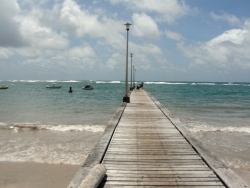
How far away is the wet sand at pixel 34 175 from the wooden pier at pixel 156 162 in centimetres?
147

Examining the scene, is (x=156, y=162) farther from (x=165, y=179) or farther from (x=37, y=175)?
(x=37, y=175)

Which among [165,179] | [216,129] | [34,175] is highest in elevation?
[165,179]

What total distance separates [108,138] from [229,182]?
3786mm

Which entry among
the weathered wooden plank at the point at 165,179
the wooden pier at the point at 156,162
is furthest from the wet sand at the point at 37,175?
the weathered wooden plank at the point at 165,179

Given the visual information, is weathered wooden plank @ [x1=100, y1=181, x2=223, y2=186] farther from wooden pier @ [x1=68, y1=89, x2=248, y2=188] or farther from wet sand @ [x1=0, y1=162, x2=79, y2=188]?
wet sand @ [x1=0, y1=162, x2=79, y2=188]

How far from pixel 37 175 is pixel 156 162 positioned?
3.71 meters

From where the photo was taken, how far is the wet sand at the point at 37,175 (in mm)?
5922

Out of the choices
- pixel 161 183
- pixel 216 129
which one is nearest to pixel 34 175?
pixel 161 183

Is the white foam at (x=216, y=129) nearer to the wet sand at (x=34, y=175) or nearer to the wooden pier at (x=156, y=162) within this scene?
the wooden pier at (x=156, y=162)

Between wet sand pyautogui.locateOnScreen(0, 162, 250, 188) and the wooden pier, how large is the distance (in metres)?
1.47

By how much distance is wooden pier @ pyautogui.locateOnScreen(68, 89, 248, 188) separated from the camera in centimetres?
419

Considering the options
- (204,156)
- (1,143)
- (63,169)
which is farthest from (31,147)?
(204,156)

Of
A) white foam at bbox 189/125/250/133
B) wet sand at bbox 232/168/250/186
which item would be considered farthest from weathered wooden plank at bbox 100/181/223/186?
white foam at bbox 189/125/250/133

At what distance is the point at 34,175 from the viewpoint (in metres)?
6.46
